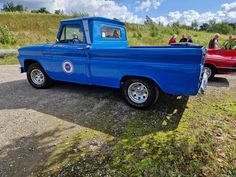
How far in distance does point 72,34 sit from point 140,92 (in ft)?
7.36

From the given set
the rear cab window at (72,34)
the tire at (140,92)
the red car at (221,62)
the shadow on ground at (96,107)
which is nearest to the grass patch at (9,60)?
the shadow on ground at (96,107)

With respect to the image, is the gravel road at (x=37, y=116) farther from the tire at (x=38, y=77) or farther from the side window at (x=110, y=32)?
the side window at (x=110, y=32)

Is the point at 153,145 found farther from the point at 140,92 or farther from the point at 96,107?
the point at 96,107

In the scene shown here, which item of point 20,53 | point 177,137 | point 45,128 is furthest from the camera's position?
point 20,53

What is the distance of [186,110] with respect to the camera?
4.79 m

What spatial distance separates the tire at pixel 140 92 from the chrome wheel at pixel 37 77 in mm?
2797

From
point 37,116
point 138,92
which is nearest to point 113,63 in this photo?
point 138,92

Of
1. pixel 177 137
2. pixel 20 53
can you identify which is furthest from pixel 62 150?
pixel 20 53

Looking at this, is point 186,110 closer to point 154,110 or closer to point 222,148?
point 154,110

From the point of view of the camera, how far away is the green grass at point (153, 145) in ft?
9.52

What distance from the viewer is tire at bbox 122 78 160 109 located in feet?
A: 14.9

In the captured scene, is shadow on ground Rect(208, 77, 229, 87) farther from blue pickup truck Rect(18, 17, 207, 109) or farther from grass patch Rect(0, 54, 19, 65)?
grass patch Rect(0, 54, 19, 65)

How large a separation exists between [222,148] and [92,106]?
2.82 metres

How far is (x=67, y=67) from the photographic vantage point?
5484 millimetres
